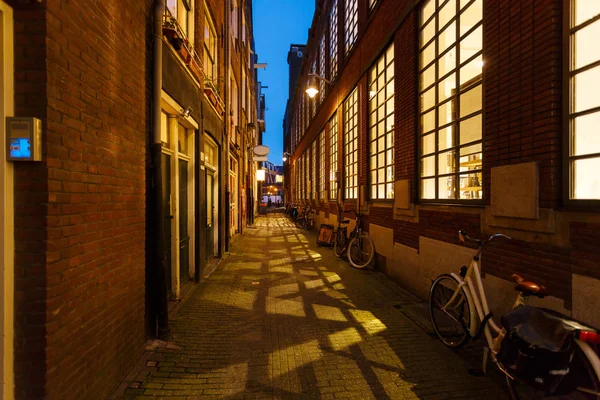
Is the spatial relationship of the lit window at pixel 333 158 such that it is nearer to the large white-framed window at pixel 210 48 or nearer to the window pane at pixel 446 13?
the large white-framed window at pixel 210 48

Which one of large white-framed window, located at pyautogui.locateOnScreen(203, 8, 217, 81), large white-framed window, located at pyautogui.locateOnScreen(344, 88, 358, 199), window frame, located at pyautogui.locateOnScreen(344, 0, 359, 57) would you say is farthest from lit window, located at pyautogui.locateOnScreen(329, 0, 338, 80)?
large white-framed window, located at pyautogui.locateOnScreen(203, 8, 217, 81)

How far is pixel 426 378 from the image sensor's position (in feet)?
10.4

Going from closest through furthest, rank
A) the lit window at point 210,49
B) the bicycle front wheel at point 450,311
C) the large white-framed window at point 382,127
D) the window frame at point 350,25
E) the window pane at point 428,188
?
the bicycle front wheel at point 450,311 < the window pane at point 428,188 < the large white-framed window at point 382,127 < the lit window at point 210,49 < the window frame at point 350,25

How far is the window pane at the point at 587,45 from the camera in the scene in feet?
9.14

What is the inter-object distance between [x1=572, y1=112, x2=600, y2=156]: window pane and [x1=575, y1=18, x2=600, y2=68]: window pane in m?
0.47

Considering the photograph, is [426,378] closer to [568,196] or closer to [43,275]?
[568,196]

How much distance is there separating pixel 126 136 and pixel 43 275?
1.54 m

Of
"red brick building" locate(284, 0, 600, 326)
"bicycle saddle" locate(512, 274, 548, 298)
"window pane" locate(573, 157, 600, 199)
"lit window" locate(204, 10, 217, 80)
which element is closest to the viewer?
"bicycle saddle" locate(512, 274, 548, 298)

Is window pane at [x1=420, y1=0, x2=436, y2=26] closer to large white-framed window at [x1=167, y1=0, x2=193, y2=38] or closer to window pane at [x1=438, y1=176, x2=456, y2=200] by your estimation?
window pane at [x1=438, y1=176, x2=456, y2=200]

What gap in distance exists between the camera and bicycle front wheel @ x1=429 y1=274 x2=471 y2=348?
3.63m

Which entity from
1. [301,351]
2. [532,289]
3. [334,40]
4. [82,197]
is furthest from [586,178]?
[334,40]

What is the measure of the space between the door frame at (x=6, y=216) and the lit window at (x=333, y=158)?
1141 cm

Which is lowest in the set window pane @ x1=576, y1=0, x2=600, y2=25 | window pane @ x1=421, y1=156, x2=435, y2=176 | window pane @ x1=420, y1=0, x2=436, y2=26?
window pane @ x1=421, y1=156, x2=435, y2=176

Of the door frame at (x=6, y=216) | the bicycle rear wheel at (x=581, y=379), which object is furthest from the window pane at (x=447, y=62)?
the door frame at (x=6, y=216)
